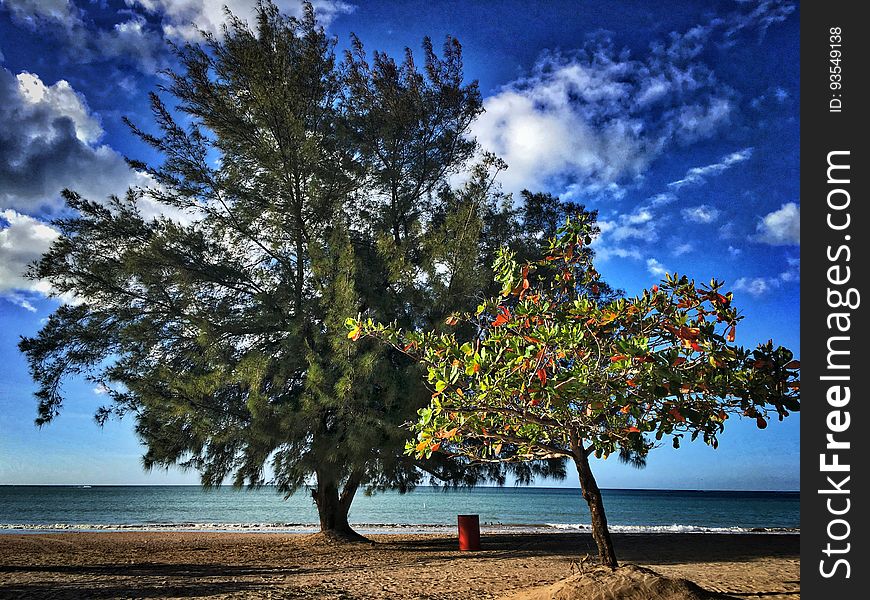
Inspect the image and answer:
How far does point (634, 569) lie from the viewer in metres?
5.27

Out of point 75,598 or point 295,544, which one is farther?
point 295,544

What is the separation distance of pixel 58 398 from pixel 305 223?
18.7ft

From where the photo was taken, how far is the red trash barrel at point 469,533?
35.3 feet

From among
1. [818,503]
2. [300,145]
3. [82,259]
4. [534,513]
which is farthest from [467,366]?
[534,513]

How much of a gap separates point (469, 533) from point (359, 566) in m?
Answer: 2.50

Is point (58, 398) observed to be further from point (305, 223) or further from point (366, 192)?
point (366, 192)

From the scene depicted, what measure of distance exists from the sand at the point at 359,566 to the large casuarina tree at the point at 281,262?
1.33m

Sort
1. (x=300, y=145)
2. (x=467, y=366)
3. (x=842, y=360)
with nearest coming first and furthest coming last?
(x=842, y=360), (x=467, y=366), (x=300, y=145)

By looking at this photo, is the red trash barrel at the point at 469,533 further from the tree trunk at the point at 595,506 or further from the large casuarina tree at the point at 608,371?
the large casuarina tree at the point at 608,371

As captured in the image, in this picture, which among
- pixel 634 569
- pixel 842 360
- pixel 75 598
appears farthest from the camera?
pixel 75 598

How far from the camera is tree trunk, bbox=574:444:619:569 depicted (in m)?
5.49

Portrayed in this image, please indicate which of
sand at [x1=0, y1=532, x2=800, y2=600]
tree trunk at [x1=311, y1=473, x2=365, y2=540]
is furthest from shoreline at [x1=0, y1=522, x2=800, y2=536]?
sand at [x1=0, y1=532, x2=800, y2=600]

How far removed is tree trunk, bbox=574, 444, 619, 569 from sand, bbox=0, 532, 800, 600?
0.92 feet

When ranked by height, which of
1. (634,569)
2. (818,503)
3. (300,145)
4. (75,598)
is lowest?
(75,598)
